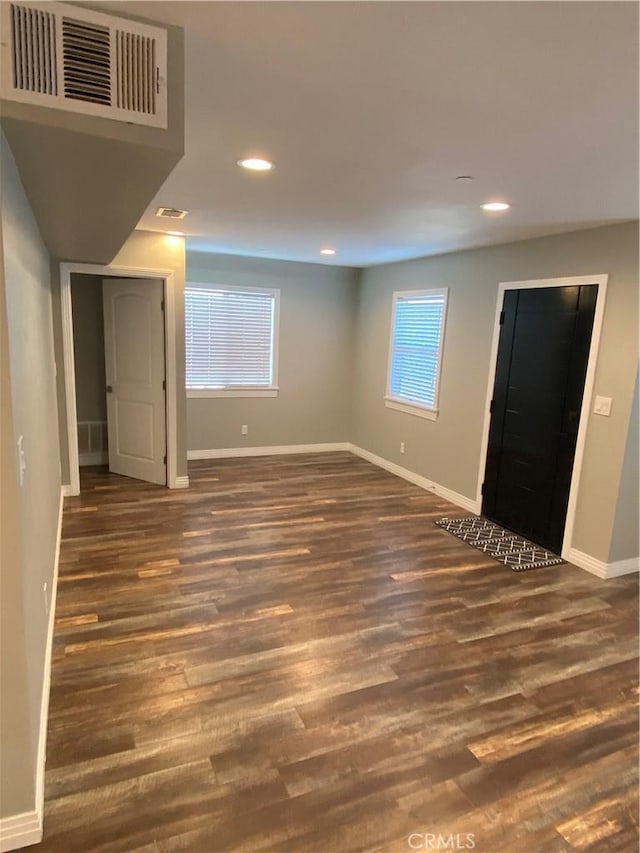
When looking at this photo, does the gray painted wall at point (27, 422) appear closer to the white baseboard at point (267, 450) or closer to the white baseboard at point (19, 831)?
the white baseboard at point (19, 831)

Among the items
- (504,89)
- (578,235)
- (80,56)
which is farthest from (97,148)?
(578,235)

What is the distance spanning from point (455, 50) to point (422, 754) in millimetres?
2471

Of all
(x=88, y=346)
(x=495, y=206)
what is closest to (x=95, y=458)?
(x=88, y=346)

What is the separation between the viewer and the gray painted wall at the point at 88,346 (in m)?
5.54

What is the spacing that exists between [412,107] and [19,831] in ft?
9.00

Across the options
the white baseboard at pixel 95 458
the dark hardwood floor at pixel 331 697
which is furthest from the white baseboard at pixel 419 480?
the white baseboard at pixel 95 458

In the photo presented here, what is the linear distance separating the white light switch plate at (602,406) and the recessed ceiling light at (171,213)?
10.7 ft

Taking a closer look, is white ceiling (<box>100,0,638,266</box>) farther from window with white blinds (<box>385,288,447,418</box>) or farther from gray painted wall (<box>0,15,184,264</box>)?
window with white blinds (<box>385,288,447,418</box>)

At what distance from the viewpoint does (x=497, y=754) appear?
6.91ft

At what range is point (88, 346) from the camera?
5.64 metres

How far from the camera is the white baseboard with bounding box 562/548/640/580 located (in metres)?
3.70

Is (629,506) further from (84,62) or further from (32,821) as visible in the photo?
(84,62)

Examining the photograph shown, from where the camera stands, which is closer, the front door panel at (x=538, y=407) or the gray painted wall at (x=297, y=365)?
the front door panel at (x=538, y=407)

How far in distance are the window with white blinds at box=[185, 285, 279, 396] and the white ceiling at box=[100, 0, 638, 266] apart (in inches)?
108
